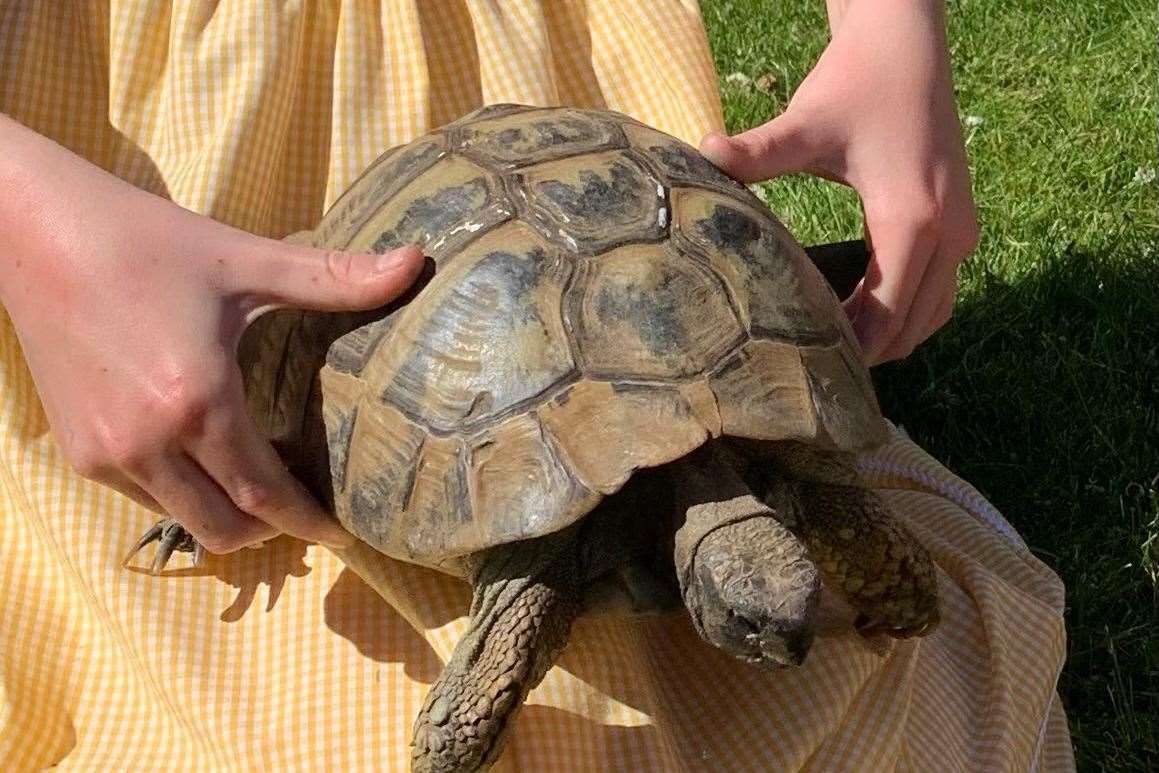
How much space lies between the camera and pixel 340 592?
1610mm

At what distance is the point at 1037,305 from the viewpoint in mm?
3035

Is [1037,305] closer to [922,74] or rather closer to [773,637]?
[922,74]

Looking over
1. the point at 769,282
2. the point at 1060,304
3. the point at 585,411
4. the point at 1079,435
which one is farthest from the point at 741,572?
the point at 1060,304

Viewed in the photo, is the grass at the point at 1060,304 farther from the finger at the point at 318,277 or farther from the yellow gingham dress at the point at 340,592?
the finger at the point at 318,277

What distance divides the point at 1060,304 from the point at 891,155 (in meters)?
1.43

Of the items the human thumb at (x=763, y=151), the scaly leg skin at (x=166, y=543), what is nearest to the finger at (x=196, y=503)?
the scaly leg skin at (x=166, y=543)

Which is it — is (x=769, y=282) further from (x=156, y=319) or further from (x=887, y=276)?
(x=156, y=319)

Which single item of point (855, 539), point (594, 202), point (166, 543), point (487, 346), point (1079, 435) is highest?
point (594, 202)

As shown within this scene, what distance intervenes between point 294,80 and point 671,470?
2.94 ft

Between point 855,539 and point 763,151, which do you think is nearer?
point 855,539

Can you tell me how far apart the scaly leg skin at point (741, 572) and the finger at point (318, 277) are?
0.42m

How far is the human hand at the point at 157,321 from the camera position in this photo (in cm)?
142

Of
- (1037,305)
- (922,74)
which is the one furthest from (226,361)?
(1037,305)

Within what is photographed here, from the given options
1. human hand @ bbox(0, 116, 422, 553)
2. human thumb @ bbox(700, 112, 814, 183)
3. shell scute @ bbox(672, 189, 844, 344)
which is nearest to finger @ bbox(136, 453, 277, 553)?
human hand @ bbox(0, 116, 422, 553)
